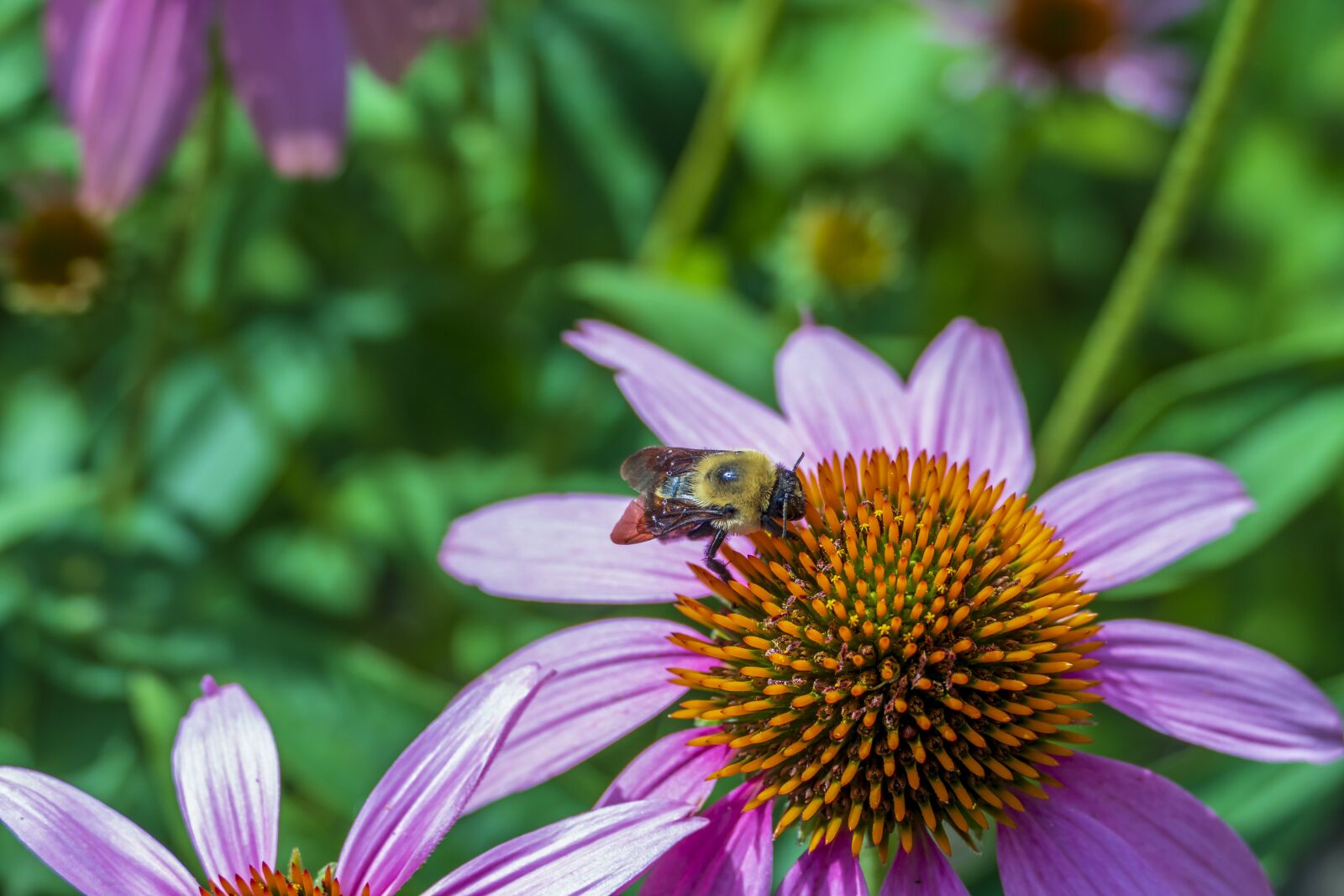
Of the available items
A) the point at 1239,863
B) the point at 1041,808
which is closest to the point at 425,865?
the point at 1041,808

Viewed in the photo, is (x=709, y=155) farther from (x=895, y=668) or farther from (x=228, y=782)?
(x=228, y=782)

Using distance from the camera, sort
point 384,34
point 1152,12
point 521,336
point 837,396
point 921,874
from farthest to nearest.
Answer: point 1152,12 → point 521,336 → point 384,34 → point 837,396 → point 921,874

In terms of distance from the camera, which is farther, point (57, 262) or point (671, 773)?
point (57, 262)

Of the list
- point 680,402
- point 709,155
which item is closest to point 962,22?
point 709,155

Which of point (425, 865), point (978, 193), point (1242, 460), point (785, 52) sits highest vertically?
point (785, 52)

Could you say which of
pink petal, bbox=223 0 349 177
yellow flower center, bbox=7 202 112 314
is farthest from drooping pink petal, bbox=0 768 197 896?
yellow flower center, bbox=7 202 112 314

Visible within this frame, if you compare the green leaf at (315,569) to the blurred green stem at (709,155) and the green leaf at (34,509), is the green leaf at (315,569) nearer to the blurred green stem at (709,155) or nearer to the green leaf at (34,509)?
the green leaf at (34,509)

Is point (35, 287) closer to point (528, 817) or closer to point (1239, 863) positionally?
point (528, 817)
